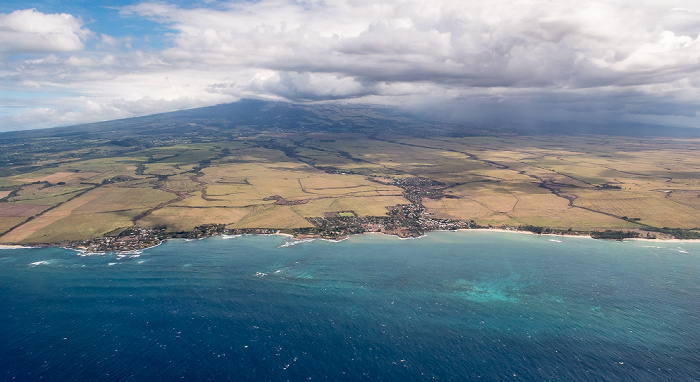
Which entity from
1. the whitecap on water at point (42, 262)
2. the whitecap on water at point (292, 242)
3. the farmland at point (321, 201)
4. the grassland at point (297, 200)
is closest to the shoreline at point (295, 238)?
the whitecap on water at point (292, 242)

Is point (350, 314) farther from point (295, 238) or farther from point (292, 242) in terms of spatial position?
point (295, 238)

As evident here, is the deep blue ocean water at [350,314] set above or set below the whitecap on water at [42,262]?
below

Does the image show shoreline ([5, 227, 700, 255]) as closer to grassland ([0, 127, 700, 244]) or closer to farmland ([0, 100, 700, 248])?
farmland ([0, 100, 700, 248])

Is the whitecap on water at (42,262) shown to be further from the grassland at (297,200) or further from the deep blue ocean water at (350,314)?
the grassland at (297,200)

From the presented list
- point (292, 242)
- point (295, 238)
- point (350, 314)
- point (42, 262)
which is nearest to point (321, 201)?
point (295, 238)

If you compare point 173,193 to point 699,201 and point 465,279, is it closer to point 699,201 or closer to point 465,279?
point 465,279

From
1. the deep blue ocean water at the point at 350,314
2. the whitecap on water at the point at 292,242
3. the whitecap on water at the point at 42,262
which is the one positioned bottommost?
the deep blue ocean water at the point at 350,314

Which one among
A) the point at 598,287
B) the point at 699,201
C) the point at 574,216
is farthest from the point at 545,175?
the point at 598,287

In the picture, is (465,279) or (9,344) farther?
(465,279)
